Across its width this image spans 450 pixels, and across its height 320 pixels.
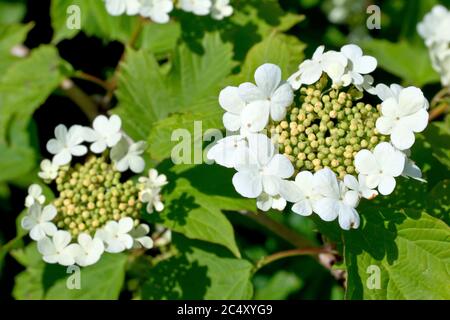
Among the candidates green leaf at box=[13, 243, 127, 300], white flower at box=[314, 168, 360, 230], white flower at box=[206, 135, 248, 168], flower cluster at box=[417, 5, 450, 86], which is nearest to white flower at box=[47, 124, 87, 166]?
green leaf at box=[13, 243, 127, 300]

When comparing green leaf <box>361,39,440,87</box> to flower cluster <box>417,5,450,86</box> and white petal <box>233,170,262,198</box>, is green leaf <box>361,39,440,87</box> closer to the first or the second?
flower cluster <box>417,5,450,86</box>

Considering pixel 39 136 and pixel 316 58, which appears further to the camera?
pixel 39 136

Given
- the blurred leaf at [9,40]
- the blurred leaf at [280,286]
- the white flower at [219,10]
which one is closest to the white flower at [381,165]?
the white flower at [219,10]

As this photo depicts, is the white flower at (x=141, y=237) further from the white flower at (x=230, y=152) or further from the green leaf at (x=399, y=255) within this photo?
the green leaf at (x=399, y=255)

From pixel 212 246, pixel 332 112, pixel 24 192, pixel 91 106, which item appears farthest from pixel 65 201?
pixel 24 192

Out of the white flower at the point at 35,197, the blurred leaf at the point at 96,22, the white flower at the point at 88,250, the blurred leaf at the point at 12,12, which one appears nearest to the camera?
the white flower at the point at 88,250

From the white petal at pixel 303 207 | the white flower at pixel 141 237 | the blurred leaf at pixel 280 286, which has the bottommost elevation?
the blurred leaf at pixel 280 286

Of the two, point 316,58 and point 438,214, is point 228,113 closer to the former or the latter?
point 316,58

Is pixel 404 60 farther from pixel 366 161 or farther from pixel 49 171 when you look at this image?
pixel 49 171
